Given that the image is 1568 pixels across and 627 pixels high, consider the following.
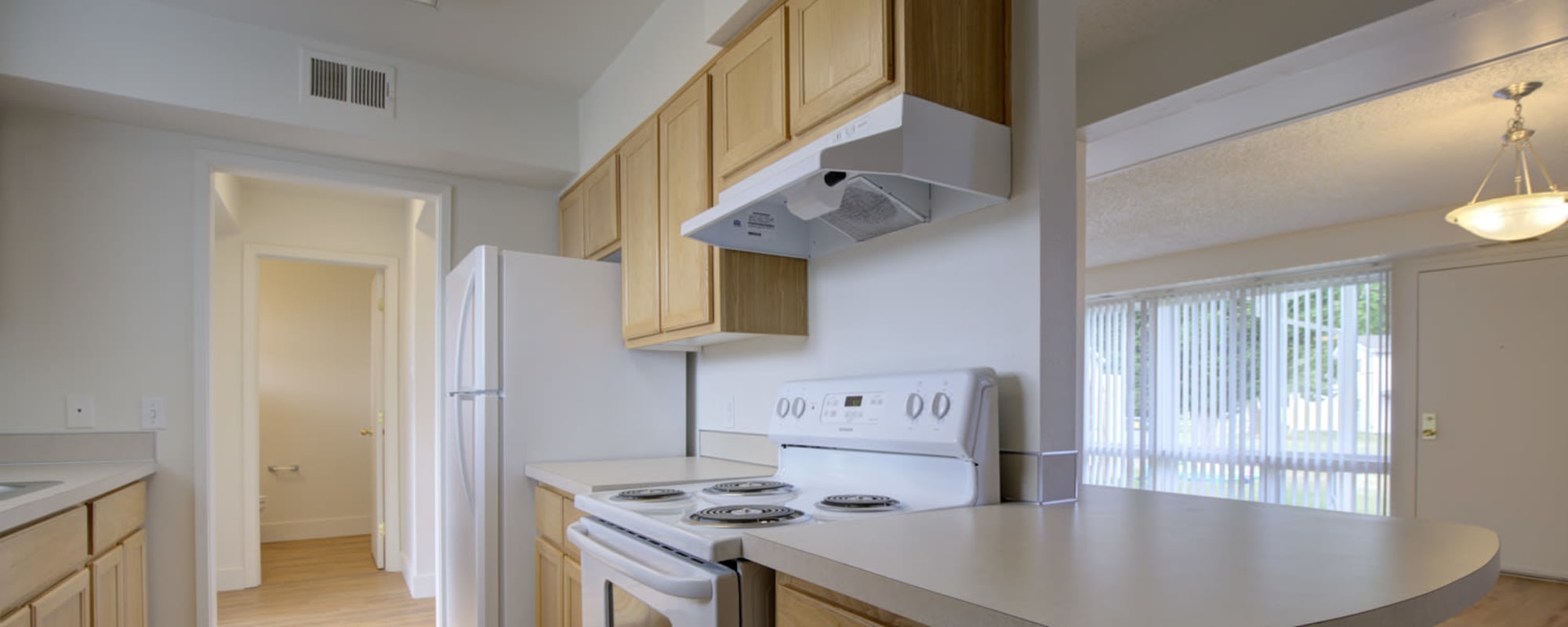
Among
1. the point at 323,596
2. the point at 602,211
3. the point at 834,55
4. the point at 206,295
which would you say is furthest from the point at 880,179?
the point at 323,596

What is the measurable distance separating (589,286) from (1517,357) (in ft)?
18.9

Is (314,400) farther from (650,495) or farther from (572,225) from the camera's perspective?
(650,495)

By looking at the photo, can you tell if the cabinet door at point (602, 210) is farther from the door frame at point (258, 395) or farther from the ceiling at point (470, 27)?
the door frame at point (258, 395)

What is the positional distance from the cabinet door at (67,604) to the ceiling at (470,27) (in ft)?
6.24

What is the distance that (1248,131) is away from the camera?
2791 mm

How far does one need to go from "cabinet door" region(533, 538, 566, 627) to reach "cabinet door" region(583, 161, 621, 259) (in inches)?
44.4

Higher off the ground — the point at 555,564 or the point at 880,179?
the point at 880,179

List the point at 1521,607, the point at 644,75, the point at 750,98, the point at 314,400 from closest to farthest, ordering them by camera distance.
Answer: the point at 750,98
the point at 644,75
the point at 1521,607
the point at 314,400

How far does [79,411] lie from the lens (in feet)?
8.56

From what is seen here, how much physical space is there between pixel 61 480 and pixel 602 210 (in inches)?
71.4

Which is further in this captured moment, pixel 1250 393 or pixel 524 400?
pixel 1250 393

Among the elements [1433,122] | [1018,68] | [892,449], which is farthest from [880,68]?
[1433,122]

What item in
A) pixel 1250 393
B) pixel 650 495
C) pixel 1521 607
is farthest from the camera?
pixel 1250 393

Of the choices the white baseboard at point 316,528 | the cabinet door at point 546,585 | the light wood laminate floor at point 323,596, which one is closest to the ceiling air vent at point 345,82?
the cabinet door at point 546,585
